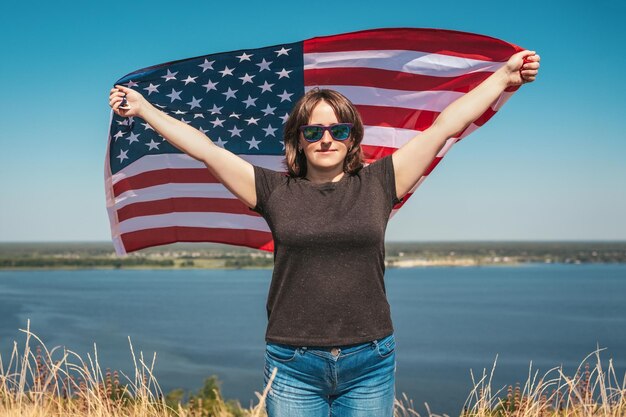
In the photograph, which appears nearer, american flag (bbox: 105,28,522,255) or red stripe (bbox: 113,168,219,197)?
american flag (bbox: 105,28,522,255)

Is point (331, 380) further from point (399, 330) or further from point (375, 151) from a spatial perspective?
point (399, 330)

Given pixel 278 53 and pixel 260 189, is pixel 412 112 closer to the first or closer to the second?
pixel 278 53

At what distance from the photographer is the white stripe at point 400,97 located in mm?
5281

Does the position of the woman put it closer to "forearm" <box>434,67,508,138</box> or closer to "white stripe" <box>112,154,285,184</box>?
"forearm" <box>434,67,508,138</box>

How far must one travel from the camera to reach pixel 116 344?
5800 cm

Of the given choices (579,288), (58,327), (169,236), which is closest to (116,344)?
(58,327)

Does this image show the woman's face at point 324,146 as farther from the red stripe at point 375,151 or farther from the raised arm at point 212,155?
the red stripe at point 375,151

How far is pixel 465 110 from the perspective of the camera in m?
2.96

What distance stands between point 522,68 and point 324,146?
3.82 ft

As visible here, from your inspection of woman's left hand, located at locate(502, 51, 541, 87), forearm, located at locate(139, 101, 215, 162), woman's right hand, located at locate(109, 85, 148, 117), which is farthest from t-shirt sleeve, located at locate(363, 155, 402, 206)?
woman's right hand, located at locate(109, 85, 148, 117)

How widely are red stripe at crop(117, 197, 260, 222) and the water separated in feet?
63.3

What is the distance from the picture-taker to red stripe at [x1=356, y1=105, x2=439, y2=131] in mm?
5328

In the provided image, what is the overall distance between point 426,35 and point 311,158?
2863 mm

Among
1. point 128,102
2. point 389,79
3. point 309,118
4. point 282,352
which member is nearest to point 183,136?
point 128,102
